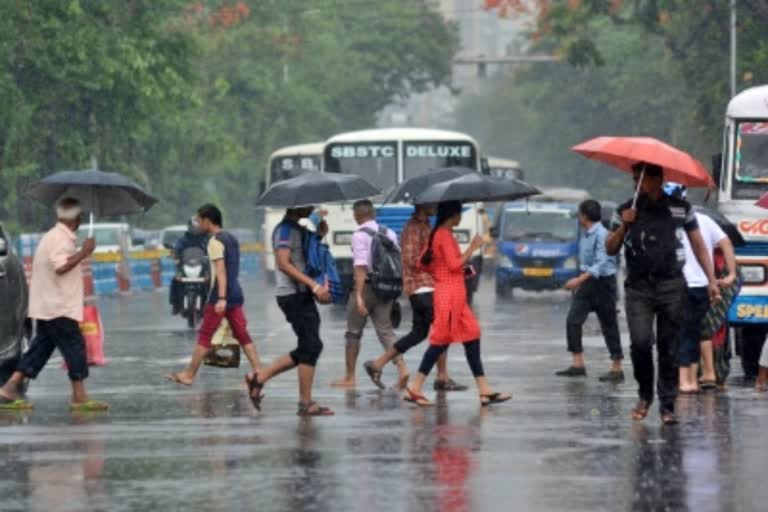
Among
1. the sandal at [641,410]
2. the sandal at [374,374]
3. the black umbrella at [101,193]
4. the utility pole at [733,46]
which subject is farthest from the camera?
the utility pole at [733,46]

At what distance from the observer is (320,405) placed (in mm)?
17109

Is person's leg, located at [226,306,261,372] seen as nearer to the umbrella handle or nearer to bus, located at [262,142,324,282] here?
the umbrella handle

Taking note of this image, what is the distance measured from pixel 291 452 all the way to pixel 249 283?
42932 millimetres

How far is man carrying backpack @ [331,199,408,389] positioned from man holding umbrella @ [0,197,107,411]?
2.84 m

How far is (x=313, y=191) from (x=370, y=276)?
7.93 ft

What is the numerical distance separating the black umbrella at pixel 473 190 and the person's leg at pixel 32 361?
2.94m

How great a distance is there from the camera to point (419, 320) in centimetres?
1875

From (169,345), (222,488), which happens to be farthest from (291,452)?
(169,345)

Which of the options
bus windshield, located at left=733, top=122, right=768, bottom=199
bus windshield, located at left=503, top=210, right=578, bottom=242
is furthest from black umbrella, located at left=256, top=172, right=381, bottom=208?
bus windshield, located at left=503, top=210, right=578, bottom=242

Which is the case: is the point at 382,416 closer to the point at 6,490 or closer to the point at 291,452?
the point at 291,452

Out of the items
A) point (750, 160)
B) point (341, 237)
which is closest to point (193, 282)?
point (341, 237)

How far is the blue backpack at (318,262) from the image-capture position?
653 inches

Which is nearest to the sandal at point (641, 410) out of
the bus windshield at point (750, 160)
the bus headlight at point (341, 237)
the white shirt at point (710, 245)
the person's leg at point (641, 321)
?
the person's leg at point (641, 321)

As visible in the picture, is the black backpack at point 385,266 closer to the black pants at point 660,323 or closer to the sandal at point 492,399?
the sandal at point 492,399
